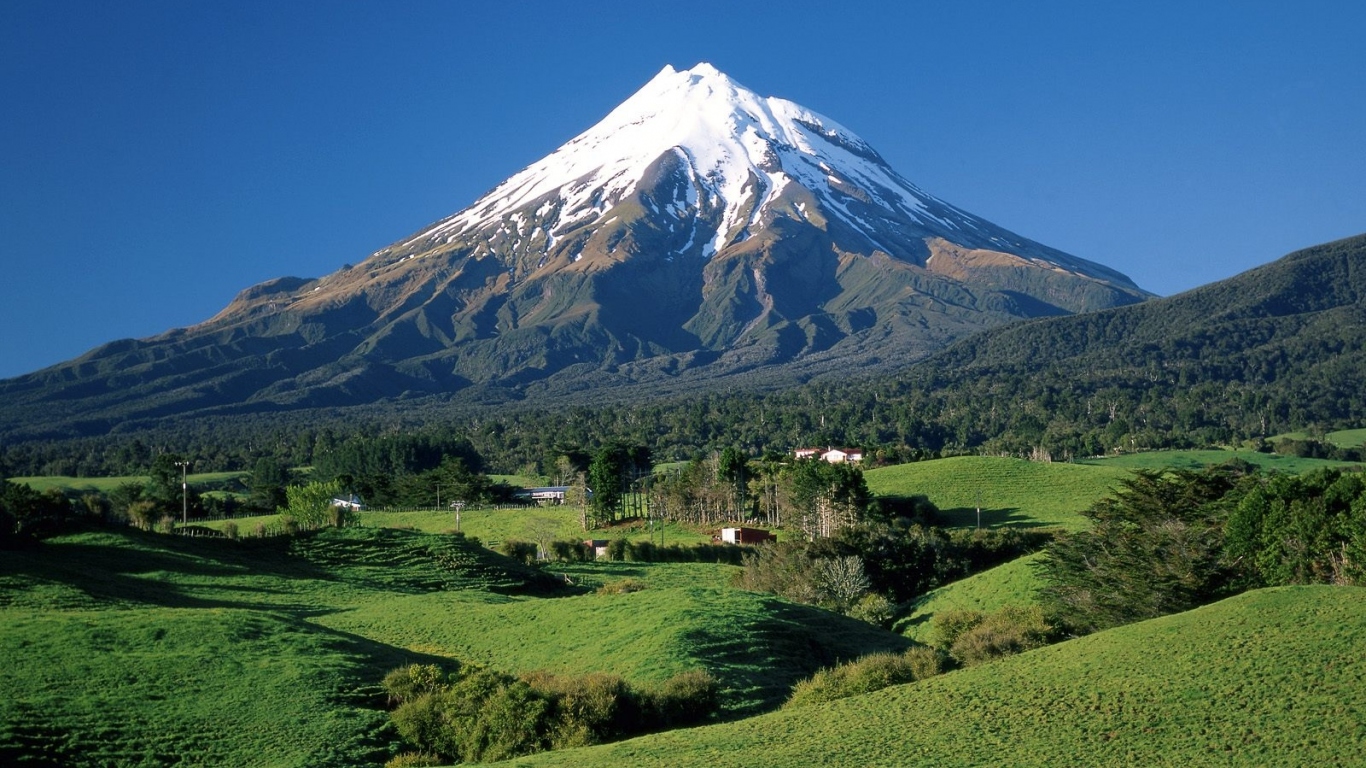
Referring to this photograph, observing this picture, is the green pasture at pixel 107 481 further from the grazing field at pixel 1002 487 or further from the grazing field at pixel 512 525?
the grazing field at pixel 1002 487

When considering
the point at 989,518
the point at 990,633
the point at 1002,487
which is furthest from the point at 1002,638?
the point at 1002,487

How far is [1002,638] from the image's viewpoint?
109 ft

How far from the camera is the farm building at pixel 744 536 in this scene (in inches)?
2702

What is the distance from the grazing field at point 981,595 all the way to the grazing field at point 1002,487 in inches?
712

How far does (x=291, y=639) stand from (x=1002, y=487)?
55.0m

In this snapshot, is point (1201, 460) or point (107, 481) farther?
point (107, 481)

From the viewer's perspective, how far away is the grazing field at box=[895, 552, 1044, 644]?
4516 centimetres

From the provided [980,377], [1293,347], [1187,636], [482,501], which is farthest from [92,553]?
[1293,347]

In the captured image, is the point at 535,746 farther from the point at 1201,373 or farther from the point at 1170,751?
the point at 1201,373

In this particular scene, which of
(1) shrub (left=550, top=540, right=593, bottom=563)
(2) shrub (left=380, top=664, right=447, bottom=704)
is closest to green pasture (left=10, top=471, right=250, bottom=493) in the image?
(1) shrub (left=550, top=540, right=593, bottom=563)

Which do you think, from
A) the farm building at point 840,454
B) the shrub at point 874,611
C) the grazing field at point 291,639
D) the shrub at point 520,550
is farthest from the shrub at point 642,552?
the farm building at point 840,454

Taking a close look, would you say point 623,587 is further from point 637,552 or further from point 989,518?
point 989,518

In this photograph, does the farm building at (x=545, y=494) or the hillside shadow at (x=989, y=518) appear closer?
the hillside shadow at (x=989, y=518)

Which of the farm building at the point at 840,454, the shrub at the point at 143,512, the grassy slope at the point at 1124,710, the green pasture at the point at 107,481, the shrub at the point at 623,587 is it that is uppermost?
the green pasture at the point at 107,481
